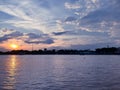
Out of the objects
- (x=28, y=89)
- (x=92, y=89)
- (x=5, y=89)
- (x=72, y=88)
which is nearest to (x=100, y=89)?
(x=92, y=89)

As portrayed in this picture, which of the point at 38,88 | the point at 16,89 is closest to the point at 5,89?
the point at 16,89

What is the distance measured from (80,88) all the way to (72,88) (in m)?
1.16

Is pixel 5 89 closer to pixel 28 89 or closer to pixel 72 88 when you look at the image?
pixel 28 89

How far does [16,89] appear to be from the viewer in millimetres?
38312

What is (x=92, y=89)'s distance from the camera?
38.1m

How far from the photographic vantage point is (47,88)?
39.1 meters

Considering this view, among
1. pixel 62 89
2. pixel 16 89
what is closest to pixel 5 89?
pixel 16 89

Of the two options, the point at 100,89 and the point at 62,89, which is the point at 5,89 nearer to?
the point at 62,89

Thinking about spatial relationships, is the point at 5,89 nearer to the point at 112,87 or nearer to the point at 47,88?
the point at 47,88

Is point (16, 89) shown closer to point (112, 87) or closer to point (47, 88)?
point (47, 88)

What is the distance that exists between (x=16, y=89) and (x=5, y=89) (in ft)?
5.25

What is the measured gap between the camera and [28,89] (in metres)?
37.8

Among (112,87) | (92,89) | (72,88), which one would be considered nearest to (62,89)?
(72,88)

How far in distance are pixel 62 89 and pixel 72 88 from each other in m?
1.65
